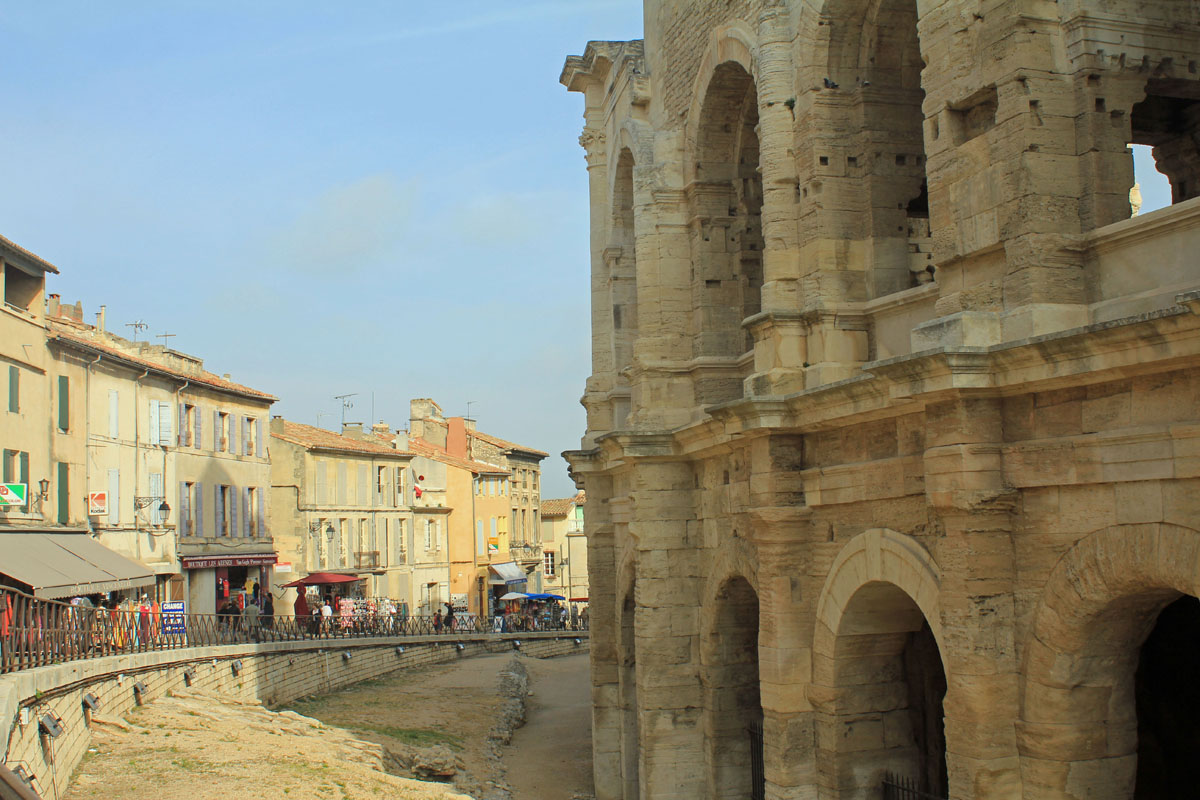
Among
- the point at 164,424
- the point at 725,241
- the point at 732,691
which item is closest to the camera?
the point at 732,691

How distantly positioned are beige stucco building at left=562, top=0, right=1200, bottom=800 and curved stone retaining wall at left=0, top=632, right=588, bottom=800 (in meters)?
6.84

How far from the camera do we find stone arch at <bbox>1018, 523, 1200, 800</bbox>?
29.1 ft

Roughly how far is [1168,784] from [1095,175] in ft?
18.9

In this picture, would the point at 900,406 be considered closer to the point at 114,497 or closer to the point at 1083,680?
the point at 1083,680

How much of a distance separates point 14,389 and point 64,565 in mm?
4394

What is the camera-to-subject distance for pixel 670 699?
53.0 ft

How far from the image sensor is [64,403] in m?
27.2

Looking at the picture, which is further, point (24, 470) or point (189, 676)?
point (24, 470)

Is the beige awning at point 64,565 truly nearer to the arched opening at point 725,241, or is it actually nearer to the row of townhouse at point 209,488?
the row of townhouse at point 209,488

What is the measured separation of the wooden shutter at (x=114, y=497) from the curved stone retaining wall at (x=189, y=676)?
16.8 feet

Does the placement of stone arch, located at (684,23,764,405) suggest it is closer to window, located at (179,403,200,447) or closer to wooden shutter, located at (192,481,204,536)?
window, located at (179,403,200,447)

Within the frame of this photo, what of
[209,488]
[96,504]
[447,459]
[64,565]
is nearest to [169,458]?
[209,488]

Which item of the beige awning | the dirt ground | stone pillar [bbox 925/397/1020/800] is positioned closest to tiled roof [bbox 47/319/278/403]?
the beige awning

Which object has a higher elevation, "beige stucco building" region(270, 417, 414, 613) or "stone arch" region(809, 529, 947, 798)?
"beige stucco building" region(270, 417, 414, 613)
